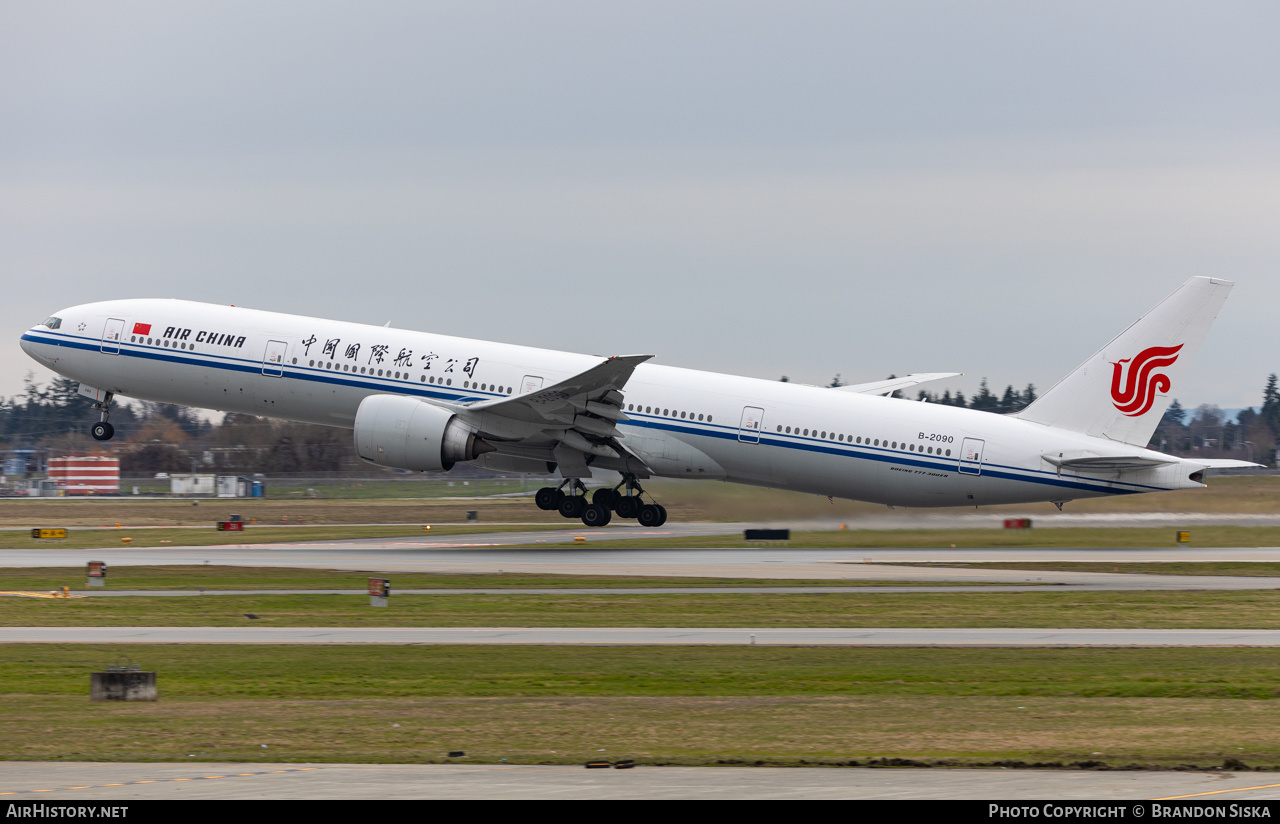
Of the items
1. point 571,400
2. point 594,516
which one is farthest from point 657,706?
point 594,516

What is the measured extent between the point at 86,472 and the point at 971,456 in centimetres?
7398

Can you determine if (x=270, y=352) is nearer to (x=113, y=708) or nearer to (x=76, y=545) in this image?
(x=76, y=545)

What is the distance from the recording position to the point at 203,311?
44.5 meters

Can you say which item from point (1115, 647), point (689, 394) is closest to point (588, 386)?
point (689, 394)

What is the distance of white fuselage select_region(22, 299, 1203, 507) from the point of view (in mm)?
41500

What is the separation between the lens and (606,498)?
4466cm

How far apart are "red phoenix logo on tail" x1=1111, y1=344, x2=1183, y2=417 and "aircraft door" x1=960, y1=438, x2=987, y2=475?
14.7ft

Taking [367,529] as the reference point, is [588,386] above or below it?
above

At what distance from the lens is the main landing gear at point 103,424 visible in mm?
45031

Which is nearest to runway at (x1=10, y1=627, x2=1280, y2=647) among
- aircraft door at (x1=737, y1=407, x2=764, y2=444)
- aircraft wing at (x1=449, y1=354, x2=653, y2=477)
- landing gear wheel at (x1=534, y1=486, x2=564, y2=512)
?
aircraft wing at (x1=449, y1=354, x2=653, y2=477)

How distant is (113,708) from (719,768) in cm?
813

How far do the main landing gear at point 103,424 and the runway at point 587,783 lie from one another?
33879 mm

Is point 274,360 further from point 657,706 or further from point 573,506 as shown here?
point 657,706

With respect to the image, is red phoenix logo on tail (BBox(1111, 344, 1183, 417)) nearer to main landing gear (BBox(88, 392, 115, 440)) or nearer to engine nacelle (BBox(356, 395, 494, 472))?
engine nacelle (BBox(356, 395, 494, 472))
